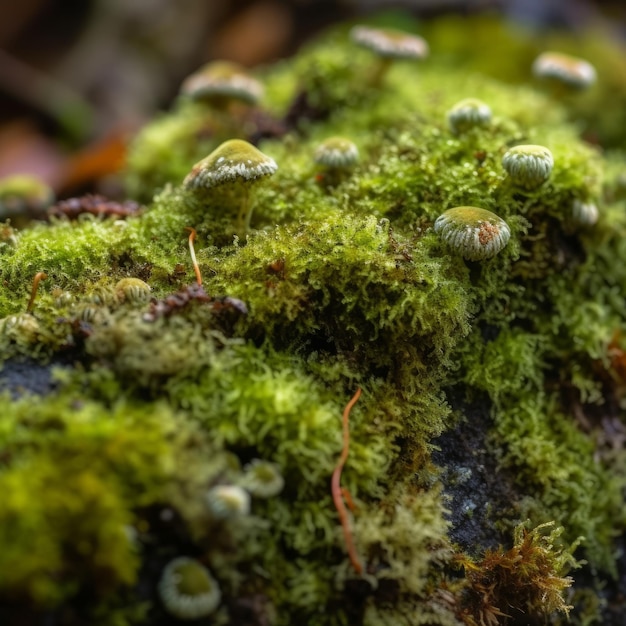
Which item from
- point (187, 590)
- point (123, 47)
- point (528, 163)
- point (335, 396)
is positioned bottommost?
point (187, 590)

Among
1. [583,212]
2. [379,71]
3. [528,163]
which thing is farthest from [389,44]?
[583,212]

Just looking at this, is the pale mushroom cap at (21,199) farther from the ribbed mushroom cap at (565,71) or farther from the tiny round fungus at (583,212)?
the ribbed mushroom cap at (565,71)

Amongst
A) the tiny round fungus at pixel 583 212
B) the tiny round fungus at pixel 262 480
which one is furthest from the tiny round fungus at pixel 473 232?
the tiny round fungus at pixel 262 480

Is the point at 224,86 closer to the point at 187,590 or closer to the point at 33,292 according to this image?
the point at 33,292

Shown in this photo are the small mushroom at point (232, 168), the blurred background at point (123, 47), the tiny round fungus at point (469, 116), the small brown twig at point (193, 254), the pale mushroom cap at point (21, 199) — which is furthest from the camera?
the blurred background at point (123, 47)

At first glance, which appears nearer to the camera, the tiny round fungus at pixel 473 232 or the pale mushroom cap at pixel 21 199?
the tiny round fungus at pixel 473 232

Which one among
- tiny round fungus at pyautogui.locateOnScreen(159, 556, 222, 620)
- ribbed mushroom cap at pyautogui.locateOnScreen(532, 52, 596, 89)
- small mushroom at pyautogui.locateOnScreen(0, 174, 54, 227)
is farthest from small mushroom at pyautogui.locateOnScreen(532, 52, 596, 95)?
tiny round fungus at pyautogui.locateOnScreen(159, 556, 222, 620)

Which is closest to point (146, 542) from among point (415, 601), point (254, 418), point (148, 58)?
point (254, 418)
